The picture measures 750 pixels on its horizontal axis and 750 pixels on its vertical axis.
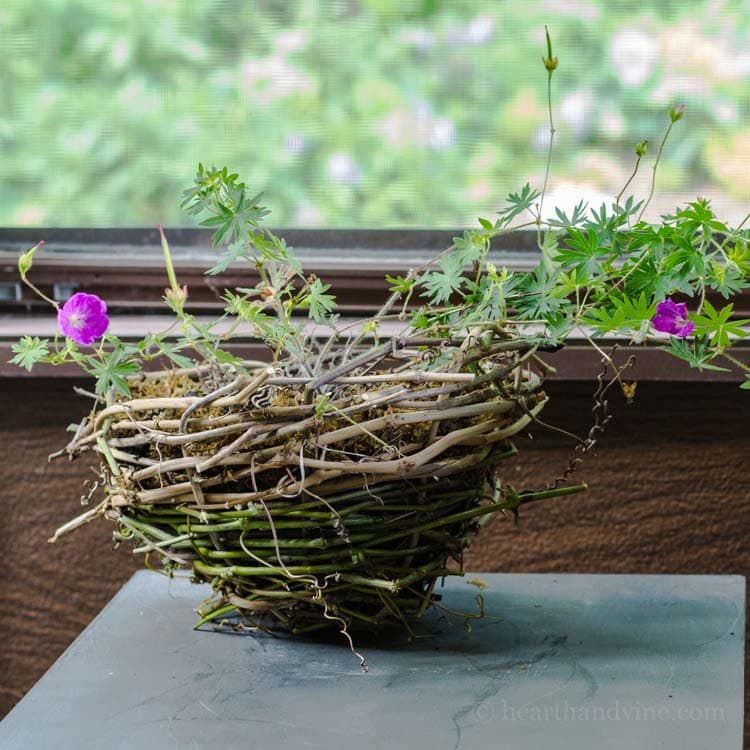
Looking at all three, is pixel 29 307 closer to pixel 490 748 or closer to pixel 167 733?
pixel 167 733

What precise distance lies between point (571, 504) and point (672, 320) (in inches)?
20.8

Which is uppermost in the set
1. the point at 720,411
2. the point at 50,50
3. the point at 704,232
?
the point at 50,50

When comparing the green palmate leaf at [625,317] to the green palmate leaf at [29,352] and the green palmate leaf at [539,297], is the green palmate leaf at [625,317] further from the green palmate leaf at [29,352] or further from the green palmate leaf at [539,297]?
the green palmate leaf at [29,352]

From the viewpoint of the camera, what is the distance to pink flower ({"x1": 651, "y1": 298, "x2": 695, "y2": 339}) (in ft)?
2.18

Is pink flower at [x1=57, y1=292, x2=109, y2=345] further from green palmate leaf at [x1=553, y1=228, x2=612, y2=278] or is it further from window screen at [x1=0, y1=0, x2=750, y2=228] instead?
window screen at [x1=0, y1=0, x2=750, y2=228]

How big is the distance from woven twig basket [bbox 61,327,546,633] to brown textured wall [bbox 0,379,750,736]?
0.46 m

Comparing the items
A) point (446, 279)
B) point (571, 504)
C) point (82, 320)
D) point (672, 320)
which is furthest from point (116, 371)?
point (571, 504)

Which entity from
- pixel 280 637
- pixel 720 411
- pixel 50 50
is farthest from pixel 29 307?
pixel 720 411

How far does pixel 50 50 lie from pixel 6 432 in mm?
467

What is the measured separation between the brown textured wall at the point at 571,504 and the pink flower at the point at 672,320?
1.49 ft

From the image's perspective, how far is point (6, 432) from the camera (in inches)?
47.1

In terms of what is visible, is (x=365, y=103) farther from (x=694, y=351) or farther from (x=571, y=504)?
(x=694, y=351)

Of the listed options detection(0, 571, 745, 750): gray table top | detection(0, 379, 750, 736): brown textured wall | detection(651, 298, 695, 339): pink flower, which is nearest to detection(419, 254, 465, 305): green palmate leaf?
detection(651, 298, 695, 339): pink flower

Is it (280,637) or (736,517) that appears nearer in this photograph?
(280,637)
